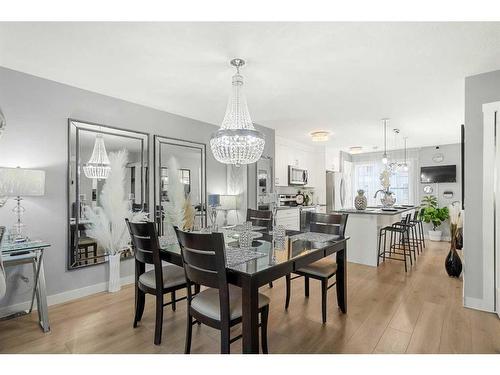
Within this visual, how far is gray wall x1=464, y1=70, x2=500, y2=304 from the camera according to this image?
270cm

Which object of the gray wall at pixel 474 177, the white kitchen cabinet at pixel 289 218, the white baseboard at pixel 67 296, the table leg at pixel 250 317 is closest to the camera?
the table leg at pixel 250 317

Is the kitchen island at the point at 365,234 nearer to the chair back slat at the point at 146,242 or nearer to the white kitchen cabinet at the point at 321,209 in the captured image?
the white kitchen cabinet at the point at 321,209

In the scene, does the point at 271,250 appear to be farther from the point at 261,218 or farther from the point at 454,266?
the point at 454,266

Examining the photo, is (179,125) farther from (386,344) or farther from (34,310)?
(386,344)

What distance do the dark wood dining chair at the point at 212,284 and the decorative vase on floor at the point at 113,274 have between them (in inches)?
69.7

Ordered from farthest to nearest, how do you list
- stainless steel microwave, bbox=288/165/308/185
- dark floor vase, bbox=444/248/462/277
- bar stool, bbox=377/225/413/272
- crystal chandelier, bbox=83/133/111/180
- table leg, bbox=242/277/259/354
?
stainless steel microwave, bbox=288/165/308/185
bar stool, bbox=377/225/413/272
dark floor vase, bbox=444/248/462/277
crystal chandelier, bbox=83/133/111/180
table leg, bbox=242/277/259/354

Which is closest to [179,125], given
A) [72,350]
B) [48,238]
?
[48,238]

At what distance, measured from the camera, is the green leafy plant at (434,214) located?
21.2 ft

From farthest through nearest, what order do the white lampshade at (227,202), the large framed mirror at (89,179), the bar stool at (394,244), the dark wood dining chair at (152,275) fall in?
the white lampshade at (227,202) → the bar stool at (394,244) → the large framed mirror at (89,179) → the dark wood dining chair at (152,275)

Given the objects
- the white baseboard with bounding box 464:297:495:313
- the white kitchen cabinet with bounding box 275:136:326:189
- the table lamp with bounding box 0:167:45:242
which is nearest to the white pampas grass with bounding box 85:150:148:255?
the table lamp with bounding box 0:167:45:242

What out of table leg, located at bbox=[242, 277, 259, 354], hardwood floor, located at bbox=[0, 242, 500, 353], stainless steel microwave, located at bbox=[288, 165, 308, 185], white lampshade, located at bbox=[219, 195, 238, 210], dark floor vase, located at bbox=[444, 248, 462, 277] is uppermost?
stainless steel microwave, located at bbox=[288, 165, 308, 185]

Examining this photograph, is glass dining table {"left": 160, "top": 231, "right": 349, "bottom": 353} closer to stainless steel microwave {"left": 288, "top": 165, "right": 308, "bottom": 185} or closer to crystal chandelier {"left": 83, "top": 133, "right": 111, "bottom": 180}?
crystal chandelier {"left": 83, "top": 133, "right": 111, "bottom": 180}

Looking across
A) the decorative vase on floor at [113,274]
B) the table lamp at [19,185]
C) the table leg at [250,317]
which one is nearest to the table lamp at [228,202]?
the decorative vase on floor at [113,274]

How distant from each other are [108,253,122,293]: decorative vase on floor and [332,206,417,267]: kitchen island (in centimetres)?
349
